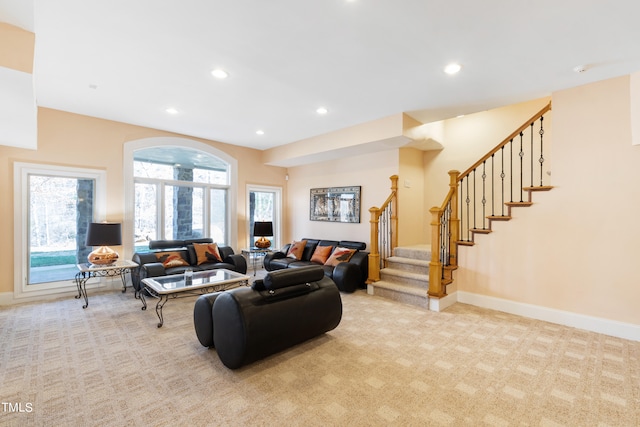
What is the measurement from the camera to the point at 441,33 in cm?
260

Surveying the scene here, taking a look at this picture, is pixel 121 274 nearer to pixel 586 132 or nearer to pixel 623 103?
pixel 586 132

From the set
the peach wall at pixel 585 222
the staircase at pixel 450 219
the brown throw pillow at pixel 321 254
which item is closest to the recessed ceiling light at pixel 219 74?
the staircase at pixel 450 219

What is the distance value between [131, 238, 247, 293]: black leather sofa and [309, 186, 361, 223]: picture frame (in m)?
2.20

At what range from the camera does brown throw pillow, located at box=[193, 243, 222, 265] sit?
18.0 feet

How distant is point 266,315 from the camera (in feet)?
8.28

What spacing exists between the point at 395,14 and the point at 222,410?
3267 mm

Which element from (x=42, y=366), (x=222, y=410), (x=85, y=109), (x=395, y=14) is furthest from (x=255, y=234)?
(x=395, y=14)

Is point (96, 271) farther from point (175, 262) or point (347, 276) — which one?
Result: point (347, 276)

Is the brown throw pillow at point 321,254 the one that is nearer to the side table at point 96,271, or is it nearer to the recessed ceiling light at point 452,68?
the side table at point 96,271

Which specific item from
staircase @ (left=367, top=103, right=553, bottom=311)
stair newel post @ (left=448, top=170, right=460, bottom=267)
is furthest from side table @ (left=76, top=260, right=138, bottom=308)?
→ stair newel post @ (left=448, top=170, right=460, bottom=267)

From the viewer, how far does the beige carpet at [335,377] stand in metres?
A: 1.99

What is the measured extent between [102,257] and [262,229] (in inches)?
123

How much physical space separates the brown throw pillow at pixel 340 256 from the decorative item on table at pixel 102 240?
3.54m

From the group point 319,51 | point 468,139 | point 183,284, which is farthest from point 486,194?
point 183,284
